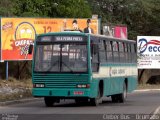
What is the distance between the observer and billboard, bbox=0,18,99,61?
37781 mm

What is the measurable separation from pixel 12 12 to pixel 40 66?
2120 cm

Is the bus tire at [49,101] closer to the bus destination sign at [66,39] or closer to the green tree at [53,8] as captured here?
the bus destination sign at [66,39]

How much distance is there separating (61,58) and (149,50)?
88.6 ft

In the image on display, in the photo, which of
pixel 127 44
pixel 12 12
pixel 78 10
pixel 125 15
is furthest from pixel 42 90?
pixel 125 15

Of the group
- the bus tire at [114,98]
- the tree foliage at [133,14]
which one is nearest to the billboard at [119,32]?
the tree foliage at [133,14]

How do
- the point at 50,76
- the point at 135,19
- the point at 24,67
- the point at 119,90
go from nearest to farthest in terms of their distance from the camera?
the point at 50,76
the point at 119,90
the point at 24,67
the point at 135,19

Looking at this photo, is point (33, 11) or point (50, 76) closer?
point (50, 76)

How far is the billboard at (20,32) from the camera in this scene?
37.8 meters

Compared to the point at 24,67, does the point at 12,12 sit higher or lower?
higher

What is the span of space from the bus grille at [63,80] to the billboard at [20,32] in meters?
15.7

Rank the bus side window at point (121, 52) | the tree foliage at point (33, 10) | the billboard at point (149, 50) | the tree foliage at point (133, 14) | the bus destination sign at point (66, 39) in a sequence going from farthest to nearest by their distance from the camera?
the tree foliage at point (133, 14) < the billboard at point (149, 50) < the tree foliage at point (33, 10) < the bus side window at point (121, 52) < the bus destination sign at point (66, 39)

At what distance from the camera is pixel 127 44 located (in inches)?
1116

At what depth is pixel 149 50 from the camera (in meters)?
48.5

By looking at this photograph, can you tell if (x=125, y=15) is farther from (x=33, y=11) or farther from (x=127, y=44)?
(x=127, y=44)
